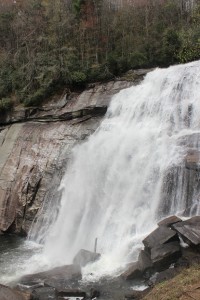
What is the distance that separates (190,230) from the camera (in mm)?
14148

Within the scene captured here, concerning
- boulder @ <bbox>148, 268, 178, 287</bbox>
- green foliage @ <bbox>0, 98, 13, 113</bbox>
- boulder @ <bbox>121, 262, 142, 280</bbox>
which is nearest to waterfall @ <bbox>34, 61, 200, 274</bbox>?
boulder @ <bbox>121, 262, 142, 280</bbox>

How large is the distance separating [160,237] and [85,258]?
145 inches

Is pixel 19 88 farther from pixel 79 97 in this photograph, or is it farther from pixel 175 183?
pixel 175 183

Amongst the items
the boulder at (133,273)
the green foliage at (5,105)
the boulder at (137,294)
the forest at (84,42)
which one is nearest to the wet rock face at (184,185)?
the boulder at (133,273)

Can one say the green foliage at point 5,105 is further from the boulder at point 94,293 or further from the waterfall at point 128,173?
the boulder at point 94,293

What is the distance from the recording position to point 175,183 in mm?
17344

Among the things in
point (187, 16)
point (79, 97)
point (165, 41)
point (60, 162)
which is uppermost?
point (187, 16)

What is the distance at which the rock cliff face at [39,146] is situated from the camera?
2350cm

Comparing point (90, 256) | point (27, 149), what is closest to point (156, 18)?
point (27, 149)

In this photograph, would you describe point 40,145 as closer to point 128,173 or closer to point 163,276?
point 128,173

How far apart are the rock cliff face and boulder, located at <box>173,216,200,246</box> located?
9625mm

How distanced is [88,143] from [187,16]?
15.4m

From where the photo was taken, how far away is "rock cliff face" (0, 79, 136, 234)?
77.1 ft

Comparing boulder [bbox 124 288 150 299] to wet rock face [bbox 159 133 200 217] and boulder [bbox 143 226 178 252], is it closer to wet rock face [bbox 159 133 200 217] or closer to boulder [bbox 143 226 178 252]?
boulder [bbox 143 226 178 252]
